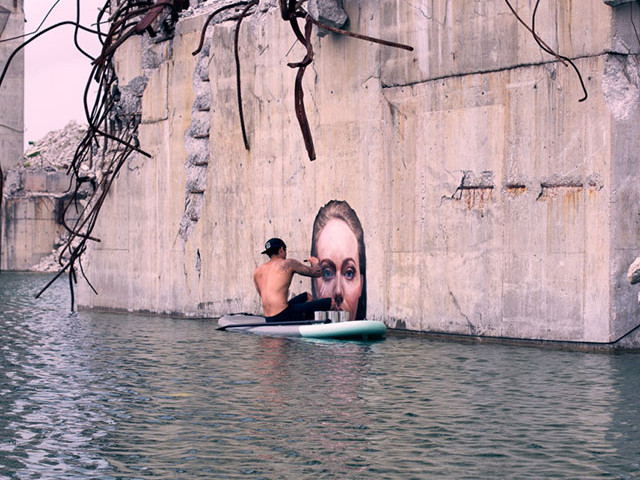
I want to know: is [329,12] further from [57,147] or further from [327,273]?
[57,147]

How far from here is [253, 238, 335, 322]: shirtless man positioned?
1360 cm

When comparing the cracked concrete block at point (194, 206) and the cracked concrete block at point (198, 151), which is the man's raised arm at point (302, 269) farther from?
the cracked concrete block at point (198, 151)

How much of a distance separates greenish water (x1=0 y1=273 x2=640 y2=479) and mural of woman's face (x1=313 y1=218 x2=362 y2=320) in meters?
1.42

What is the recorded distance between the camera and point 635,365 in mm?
10008

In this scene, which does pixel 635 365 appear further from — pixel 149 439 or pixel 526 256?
pixel 149 439

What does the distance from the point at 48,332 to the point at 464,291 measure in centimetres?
572

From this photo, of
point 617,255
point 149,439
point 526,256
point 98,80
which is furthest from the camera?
point 98,80

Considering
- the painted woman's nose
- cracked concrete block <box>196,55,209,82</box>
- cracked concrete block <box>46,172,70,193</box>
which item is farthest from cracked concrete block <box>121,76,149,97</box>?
cracked concrete block <box>46,172,70,193</box>

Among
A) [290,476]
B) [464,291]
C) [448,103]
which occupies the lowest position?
[290,476]

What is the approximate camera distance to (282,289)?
45.0 ft

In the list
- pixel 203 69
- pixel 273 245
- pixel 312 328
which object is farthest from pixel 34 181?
pixel 312 328

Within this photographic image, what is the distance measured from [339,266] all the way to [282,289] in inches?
31.1

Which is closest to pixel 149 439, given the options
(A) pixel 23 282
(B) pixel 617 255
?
(B) pixel 617 255

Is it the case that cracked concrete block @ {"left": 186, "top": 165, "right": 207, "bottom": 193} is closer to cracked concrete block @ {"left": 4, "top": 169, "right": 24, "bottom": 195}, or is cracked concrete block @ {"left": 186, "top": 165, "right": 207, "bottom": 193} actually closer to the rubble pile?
the rubble pile
